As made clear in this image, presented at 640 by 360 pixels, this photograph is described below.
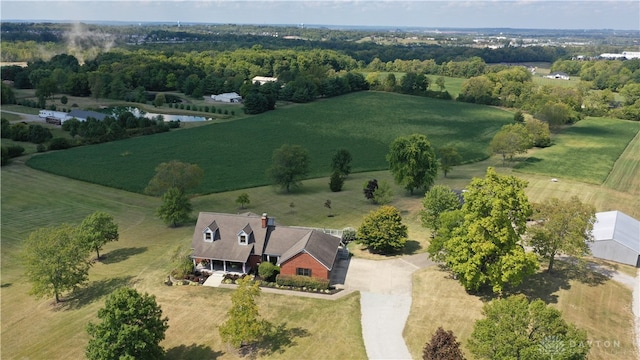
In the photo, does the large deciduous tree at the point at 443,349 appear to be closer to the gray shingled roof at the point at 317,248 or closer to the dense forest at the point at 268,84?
the gray shingled roof at the point at 317,248

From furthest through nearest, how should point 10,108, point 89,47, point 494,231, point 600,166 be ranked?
point 89,47, point 10,108, point 600,166, point 494,231

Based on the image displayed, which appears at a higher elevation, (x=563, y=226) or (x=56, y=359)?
(x=563, y=226)

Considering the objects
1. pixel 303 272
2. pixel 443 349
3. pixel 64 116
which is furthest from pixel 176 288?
pixel 64 116

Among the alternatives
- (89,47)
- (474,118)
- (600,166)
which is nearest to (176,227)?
(600,166)

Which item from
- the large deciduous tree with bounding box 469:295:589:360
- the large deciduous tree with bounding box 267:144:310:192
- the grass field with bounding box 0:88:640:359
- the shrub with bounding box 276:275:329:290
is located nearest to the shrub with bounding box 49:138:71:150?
the grass field with bounding box 0:88:640:359

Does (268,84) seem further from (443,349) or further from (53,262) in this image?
(443,349)

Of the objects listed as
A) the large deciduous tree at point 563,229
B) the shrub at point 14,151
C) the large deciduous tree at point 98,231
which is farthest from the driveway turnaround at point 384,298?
the shrub at point 14,151

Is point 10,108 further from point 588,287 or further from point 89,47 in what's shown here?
point 588,287
